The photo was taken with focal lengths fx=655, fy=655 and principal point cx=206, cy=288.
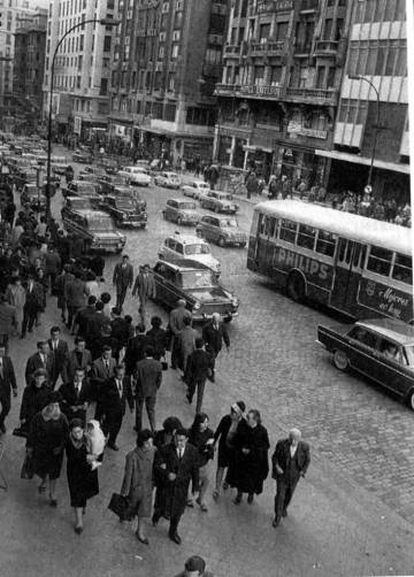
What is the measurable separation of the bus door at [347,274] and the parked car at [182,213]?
15663 mm

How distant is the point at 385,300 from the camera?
17.8m

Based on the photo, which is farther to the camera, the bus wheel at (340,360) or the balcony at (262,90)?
the balcony at (262,90)

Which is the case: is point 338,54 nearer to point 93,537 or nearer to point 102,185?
point 102,185

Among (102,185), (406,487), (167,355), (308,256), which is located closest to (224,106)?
(102,185)

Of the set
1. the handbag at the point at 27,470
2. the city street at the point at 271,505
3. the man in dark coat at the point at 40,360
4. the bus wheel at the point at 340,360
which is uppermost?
the man in dark coat at the point at 40,360

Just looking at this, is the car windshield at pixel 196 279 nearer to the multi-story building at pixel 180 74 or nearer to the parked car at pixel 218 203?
the parked car at pixel 218 203

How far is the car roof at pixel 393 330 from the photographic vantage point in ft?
46.1

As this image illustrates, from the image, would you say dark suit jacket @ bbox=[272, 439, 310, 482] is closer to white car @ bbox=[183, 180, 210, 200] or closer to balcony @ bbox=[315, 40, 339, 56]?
white car @ bbox=[183, 180, 210, 200]

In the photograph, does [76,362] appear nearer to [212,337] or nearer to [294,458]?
[212,337]

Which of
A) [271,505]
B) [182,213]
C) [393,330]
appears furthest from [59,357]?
[182,213]

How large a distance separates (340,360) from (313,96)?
132 feet

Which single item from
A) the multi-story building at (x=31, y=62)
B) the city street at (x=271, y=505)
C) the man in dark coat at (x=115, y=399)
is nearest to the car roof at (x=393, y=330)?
the city street at (x=271, y=505)

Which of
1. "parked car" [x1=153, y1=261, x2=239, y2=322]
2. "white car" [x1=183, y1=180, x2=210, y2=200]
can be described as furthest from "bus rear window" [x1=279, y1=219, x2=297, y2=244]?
"white car" [x1=183, y1=180, x2=210, y2=200]

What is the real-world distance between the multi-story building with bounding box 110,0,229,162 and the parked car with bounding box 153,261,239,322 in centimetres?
5122
